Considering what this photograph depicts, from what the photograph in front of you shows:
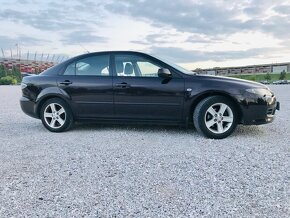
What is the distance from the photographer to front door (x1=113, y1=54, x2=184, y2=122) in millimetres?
5344

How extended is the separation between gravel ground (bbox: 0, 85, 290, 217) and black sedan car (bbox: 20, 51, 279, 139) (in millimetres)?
368

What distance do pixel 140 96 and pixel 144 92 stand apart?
0.11 m

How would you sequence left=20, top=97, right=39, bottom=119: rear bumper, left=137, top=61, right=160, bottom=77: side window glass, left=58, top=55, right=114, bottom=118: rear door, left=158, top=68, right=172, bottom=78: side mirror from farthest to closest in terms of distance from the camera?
left=20, top=97, right=39, bottom=119: rear bumper, left=58, top=55, right=114, bottom=118: rear door, left=137, top=61, right=160, bottom=77: side window glass, left=158, top=68, right=172, bottom=78: side mirror

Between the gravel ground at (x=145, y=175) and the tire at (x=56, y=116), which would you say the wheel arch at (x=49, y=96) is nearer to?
the tire at (x=56, y=116)

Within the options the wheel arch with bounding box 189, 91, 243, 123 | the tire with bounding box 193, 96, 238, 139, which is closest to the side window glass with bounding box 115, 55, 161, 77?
the wheel arch with bounding box 189, 91, 243, 123

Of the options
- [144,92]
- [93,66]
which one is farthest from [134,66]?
[93,66]

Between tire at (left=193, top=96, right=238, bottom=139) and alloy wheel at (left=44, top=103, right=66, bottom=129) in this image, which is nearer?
tire at (left=193, top=96, right=238, bottom=139)

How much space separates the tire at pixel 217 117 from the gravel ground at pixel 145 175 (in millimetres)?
232

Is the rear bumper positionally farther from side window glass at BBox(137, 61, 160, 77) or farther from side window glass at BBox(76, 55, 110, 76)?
side window glass at BBox(137, 61, 160, 77)

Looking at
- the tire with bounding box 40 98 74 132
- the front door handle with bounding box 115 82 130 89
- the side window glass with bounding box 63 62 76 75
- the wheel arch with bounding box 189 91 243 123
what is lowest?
the tire with bounding box 40 98 74 132

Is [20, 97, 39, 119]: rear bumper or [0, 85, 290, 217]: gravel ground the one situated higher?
[20, 97, 39, 119]: rear bumper

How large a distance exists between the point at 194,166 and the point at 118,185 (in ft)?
3.48

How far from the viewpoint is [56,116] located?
5.92m

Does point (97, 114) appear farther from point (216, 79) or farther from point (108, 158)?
point (216, 79)
